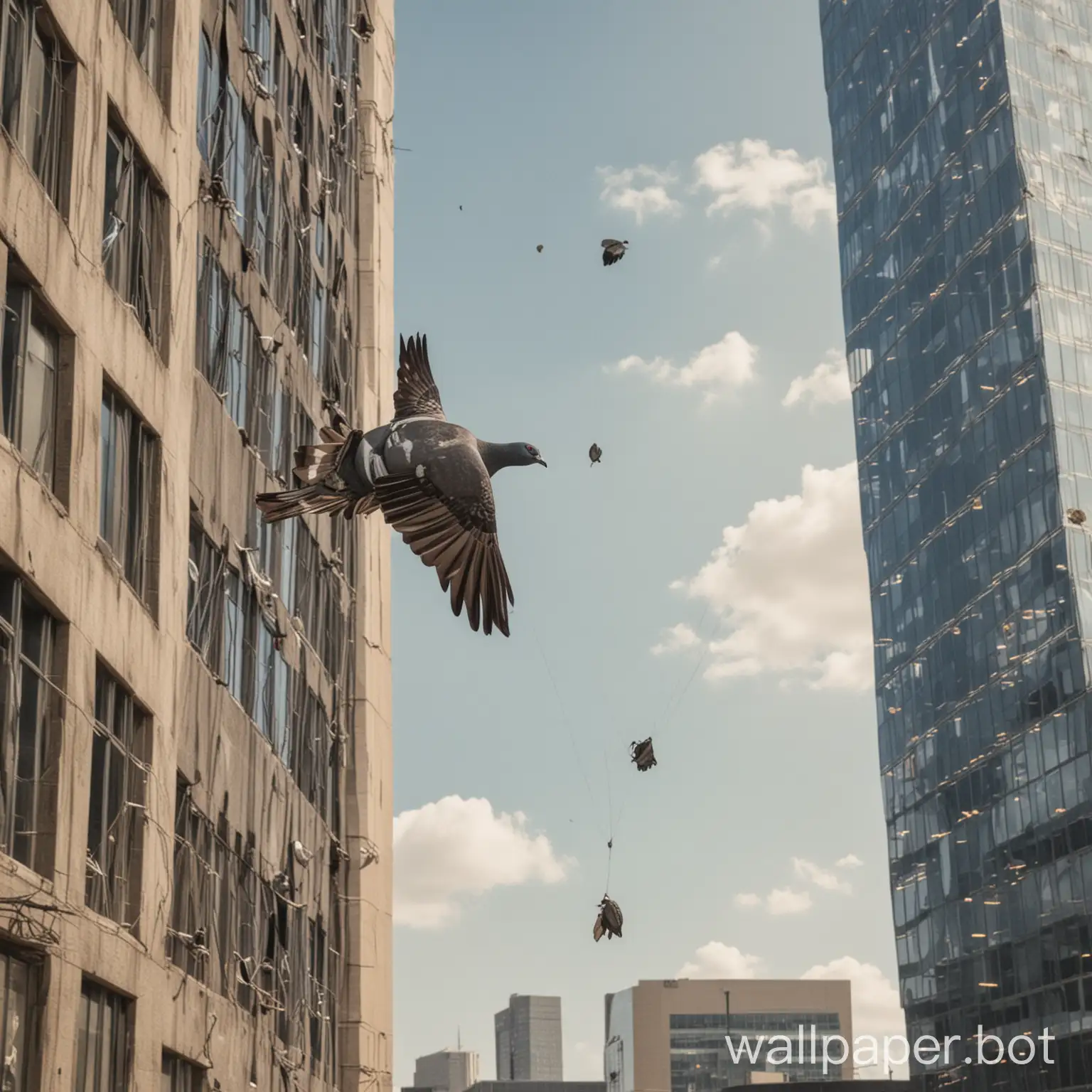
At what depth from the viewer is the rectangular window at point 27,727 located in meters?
18.0

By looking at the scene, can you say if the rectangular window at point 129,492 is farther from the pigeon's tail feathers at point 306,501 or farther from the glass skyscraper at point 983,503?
the glass skyscraper at point 983,503

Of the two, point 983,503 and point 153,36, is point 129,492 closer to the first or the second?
point 153,36

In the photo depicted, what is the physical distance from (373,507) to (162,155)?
482 inches

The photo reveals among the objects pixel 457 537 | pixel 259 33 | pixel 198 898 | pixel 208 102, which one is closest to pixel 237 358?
pixel 208 102

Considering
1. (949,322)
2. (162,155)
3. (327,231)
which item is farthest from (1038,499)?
(162,155)

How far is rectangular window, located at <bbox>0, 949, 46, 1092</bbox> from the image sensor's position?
57.5 feet

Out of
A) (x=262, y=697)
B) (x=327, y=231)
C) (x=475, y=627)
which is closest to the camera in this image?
(x=475, y=627)

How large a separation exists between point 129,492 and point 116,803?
13.5 ft

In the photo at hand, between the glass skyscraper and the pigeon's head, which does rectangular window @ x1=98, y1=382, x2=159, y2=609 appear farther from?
the glass skyscraper

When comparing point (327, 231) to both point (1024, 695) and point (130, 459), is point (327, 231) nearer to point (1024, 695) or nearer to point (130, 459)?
point (130, 459)

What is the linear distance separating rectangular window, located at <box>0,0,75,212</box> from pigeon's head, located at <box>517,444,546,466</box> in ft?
26.0

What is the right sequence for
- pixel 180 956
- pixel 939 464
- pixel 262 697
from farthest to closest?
pixel 939 464
pixel 262 697
pixel 180 956

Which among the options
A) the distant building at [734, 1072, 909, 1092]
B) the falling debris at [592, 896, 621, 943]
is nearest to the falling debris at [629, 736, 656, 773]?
the falling debris at [592, 896, 621, 943]

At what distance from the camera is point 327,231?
140 feet
